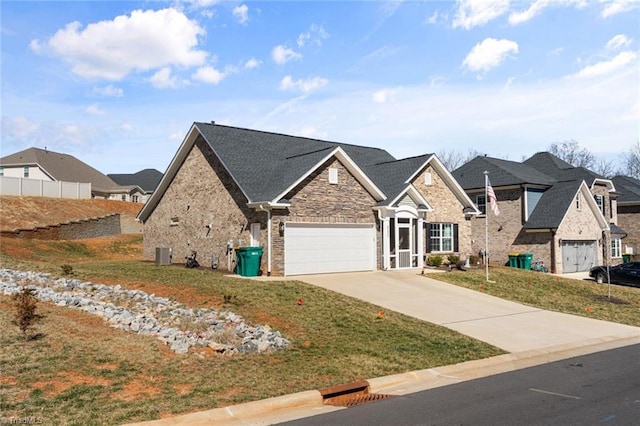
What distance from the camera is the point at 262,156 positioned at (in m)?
24.6

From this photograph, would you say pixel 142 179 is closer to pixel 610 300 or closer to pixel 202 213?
pixel 202 213

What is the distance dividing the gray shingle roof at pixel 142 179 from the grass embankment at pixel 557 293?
178ft

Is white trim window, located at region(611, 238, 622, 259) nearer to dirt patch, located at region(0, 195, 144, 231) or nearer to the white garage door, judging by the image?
the white garage door

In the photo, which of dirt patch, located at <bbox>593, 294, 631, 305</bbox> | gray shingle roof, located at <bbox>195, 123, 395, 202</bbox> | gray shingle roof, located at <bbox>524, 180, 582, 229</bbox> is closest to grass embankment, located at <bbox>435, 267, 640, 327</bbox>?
dirt patch, located at <bbox>593, 294, 631, 305</bbox>

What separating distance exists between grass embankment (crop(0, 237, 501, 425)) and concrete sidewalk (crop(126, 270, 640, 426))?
1.16 feet

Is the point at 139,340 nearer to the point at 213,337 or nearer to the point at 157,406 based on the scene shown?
the point at 213,337

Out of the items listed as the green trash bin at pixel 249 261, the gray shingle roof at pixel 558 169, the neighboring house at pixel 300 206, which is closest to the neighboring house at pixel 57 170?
the neighboring house at pixel 300 206

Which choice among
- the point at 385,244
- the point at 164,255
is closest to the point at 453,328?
the point at 385,244

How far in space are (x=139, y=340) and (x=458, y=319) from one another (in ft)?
29.6

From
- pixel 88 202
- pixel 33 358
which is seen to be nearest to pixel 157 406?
pixel 33 358

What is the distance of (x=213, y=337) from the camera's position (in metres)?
10.4

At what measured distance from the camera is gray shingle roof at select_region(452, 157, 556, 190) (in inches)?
1341

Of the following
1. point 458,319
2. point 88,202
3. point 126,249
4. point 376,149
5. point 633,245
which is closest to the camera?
point 458,319

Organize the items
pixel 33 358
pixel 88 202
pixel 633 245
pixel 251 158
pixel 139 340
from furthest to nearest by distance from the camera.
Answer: pixel 88 202 → pixel 633 245 → pixel 251 158 → pixel 139 340 → pixel 33 358
